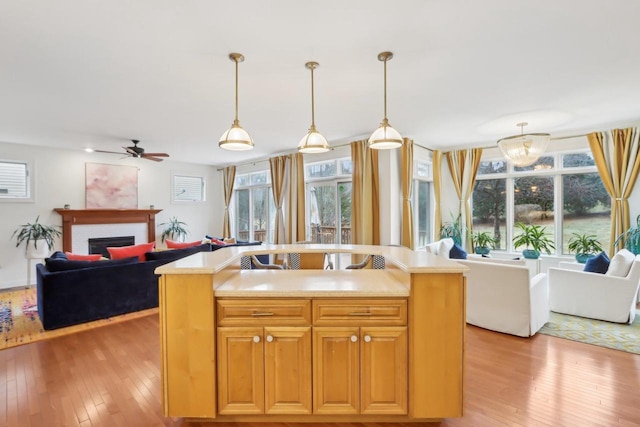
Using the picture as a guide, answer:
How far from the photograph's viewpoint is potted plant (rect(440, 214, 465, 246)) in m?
6.19

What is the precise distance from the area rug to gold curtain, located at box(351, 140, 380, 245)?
352 centimetres

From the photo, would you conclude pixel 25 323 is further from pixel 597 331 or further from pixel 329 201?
pixel 597 331

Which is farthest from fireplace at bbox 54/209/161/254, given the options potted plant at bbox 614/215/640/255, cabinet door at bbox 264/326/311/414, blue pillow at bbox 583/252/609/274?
potted plant at bbox 614/215/640/255

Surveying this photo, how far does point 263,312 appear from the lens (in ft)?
→ 6.34

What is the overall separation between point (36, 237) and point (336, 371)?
6.77 metres

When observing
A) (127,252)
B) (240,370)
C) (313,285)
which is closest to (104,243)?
(127,252)

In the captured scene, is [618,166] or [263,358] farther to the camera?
[618,166]

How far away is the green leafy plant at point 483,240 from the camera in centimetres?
597

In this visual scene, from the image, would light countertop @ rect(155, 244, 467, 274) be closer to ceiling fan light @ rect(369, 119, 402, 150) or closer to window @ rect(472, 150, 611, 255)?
ceiling fan light @ rect(369, 119, 402, 150)

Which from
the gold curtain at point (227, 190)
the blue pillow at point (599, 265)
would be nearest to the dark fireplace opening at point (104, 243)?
the gold curtain at point (227, 190)

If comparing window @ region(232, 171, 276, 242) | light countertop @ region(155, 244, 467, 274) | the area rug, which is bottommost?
the area rug

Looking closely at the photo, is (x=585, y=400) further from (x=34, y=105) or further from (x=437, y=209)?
(x=34, y=105)

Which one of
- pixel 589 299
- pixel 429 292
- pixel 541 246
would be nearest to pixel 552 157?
pixel 541 246

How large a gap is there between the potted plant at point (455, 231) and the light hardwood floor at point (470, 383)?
117 inches
